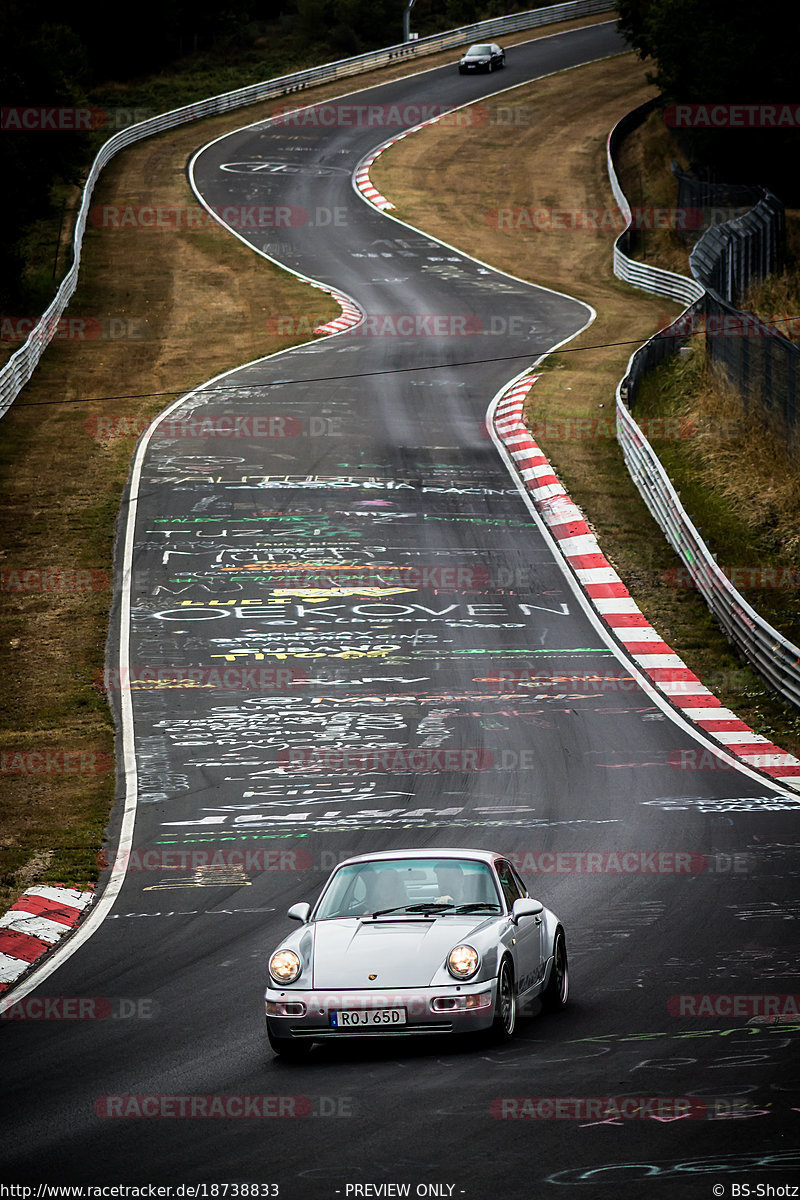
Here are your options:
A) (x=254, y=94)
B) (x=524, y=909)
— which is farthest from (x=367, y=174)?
(x=524, y=909)

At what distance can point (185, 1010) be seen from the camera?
1013cm

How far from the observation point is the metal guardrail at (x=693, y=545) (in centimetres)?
1991

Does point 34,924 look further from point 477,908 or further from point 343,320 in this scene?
point 343,320

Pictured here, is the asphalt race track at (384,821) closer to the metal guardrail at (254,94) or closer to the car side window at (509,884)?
the car side window at (509,884)

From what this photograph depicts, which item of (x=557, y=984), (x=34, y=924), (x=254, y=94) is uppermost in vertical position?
(x=254, y=94)

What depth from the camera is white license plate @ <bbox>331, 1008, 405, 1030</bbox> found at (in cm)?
877

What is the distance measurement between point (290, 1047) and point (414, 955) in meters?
0.94

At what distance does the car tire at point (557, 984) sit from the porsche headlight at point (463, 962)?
1286 mm

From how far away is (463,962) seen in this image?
885 cm

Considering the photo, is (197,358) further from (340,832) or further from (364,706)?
(340,832)

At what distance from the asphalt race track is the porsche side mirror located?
28.8 inches

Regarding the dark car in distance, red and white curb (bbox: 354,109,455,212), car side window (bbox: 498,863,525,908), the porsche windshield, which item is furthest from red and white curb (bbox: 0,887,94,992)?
the dark car in distance

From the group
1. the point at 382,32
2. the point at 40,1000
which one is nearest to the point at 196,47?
the point at 382,32

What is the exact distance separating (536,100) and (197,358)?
39.1m
